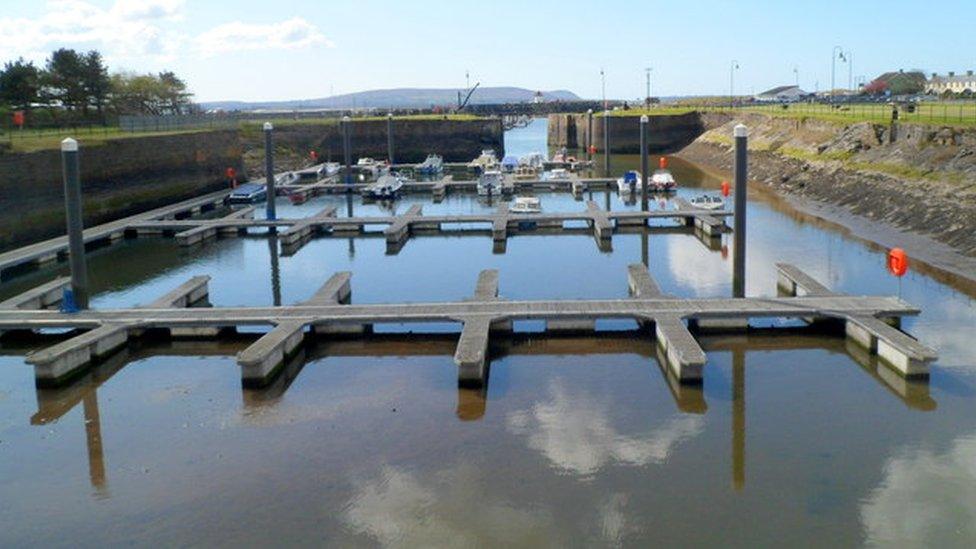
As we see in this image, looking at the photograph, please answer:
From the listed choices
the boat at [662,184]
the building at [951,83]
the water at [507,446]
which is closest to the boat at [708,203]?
the boat at [662,184]

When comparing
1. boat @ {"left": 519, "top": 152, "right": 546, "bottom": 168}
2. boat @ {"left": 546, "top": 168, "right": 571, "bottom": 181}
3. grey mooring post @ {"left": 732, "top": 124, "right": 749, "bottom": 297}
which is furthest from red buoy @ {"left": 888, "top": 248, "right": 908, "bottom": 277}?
boat @ {"left": 519, "top": 152, "right": 546, "bottom": 168}

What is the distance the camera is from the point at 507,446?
1388 centimetres

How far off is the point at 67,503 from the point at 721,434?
901 centimetres

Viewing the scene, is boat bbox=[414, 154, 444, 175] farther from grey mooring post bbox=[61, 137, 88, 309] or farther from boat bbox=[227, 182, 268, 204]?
grey mooring post bbox=[61, 137, 88, 309]

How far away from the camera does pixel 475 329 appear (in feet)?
59.4

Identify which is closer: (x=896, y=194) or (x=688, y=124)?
(x=896, y=194)

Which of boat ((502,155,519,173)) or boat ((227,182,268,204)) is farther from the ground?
boat ((502,155,519,173))

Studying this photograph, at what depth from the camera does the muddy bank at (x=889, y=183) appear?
28.1m

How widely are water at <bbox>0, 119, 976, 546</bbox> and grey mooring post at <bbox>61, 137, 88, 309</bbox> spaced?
1348 millimetres

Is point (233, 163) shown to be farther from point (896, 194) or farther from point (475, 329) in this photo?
point (475, 329)

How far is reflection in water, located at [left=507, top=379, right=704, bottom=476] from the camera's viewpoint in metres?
→ 13.4

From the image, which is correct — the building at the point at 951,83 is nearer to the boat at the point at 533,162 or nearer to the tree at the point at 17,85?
the boat at the point at 533,162

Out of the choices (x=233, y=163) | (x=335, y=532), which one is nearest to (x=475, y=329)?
(x=335, y=532)

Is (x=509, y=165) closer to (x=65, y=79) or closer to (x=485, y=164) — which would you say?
(x=485, y=164)
